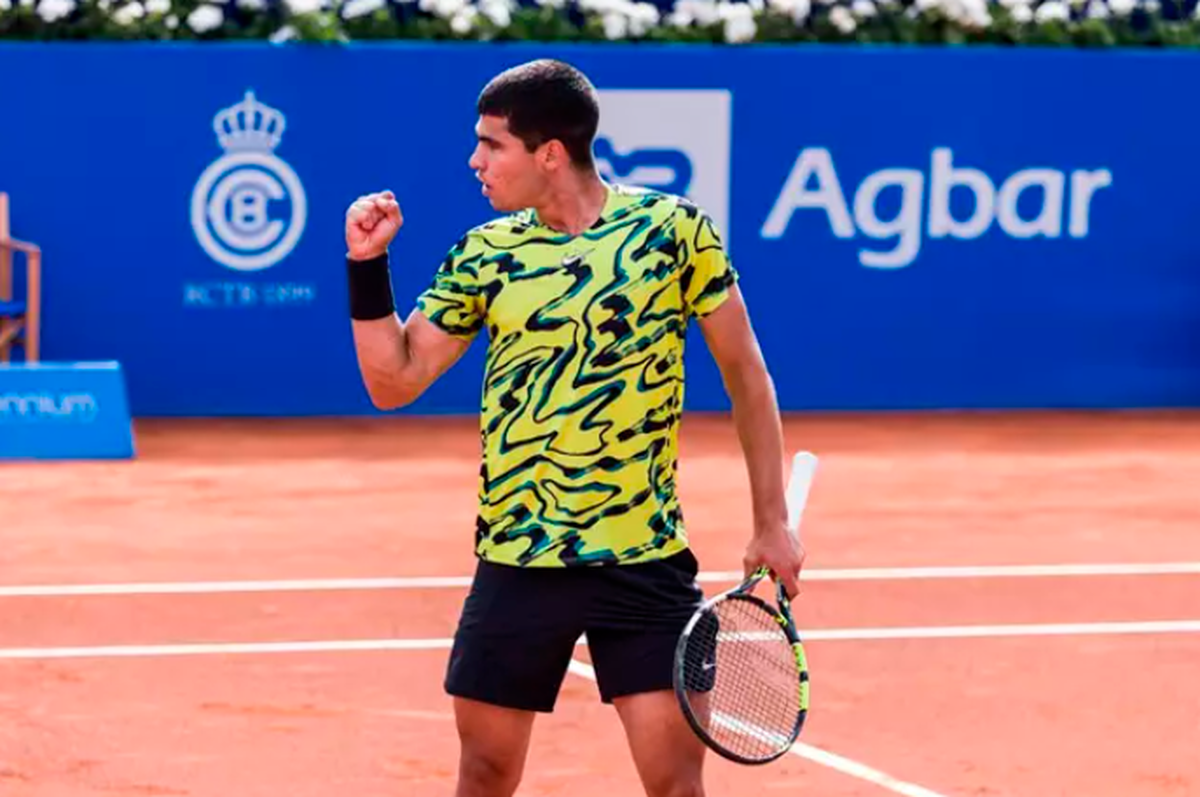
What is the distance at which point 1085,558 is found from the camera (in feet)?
31.0

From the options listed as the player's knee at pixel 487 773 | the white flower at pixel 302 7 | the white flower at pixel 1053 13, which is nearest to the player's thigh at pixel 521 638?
the player's knee at pixel 487 773

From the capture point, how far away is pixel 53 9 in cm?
1342

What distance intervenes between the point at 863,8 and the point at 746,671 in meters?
10.4

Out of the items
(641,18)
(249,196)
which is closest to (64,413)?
(249,196)

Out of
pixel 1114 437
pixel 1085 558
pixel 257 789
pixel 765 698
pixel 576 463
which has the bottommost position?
pixel 1114 437

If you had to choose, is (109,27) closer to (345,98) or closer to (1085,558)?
(345,98)

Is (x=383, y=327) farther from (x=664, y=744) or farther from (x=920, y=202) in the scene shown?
(x=920, y=202)

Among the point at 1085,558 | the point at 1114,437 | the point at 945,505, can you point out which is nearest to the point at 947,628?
the point at 1085,558

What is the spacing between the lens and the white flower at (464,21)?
13.7m

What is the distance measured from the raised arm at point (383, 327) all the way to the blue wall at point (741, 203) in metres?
9.29

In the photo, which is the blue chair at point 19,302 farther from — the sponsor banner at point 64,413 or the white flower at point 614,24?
the white flower at point 614,24

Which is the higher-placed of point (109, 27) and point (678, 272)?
point (678, 272)

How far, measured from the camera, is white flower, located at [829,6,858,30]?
14133 mm

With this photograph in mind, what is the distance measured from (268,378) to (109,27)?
7.37 ft
